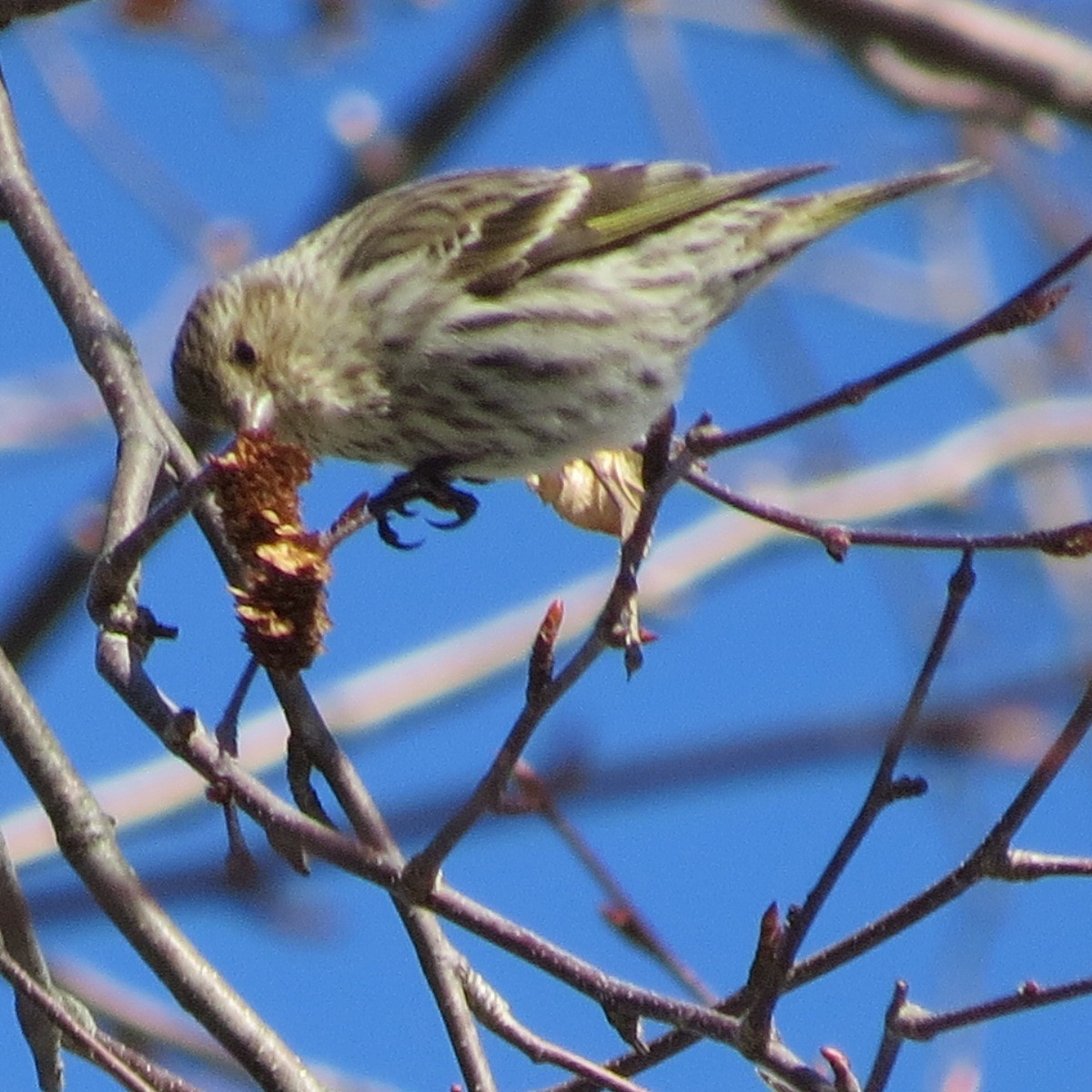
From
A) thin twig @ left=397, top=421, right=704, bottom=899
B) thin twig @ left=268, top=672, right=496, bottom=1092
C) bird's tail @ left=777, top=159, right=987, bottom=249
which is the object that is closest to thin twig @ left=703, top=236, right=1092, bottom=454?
thin twig @ left=397, top=421, right=704, bottom=899

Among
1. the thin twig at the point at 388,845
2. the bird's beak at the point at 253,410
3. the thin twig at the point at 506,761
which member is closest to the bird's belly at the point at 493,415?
the bird's beak at the point at 253,410

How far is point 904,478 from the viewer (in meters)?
7.41

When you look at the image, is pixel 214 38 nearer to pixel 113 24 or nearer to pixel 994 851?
pixel 113 24

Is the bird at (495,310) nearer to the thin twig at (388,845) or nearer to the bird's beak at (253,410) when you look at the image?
the bird's beak at (253,410)

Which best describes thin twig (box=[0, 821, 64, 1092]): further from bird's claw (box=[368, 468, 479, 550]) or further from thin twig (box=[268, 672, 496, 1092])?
A: bird's claw (box=[368, 468, 479, 550])

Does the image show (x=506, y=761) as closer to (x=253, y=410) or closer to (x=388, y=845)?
(x=388, y=845)

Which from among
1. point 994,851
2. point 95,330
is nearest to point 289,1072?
point 994,851

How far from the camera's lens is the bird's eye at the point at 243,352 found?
451cm

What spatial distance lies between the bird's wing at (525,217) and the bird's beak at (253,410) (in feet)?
1.42

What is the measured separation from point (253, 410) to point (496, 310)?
598 mm

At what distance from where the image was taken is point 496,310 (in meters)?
4.70

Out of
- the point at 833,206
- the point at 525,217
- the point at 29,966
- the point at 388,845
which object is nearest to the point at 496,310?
the point at 525,217

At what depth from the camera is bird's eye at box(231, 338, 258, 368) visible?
14.8 feet

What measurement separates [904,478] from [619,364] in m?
2.98
